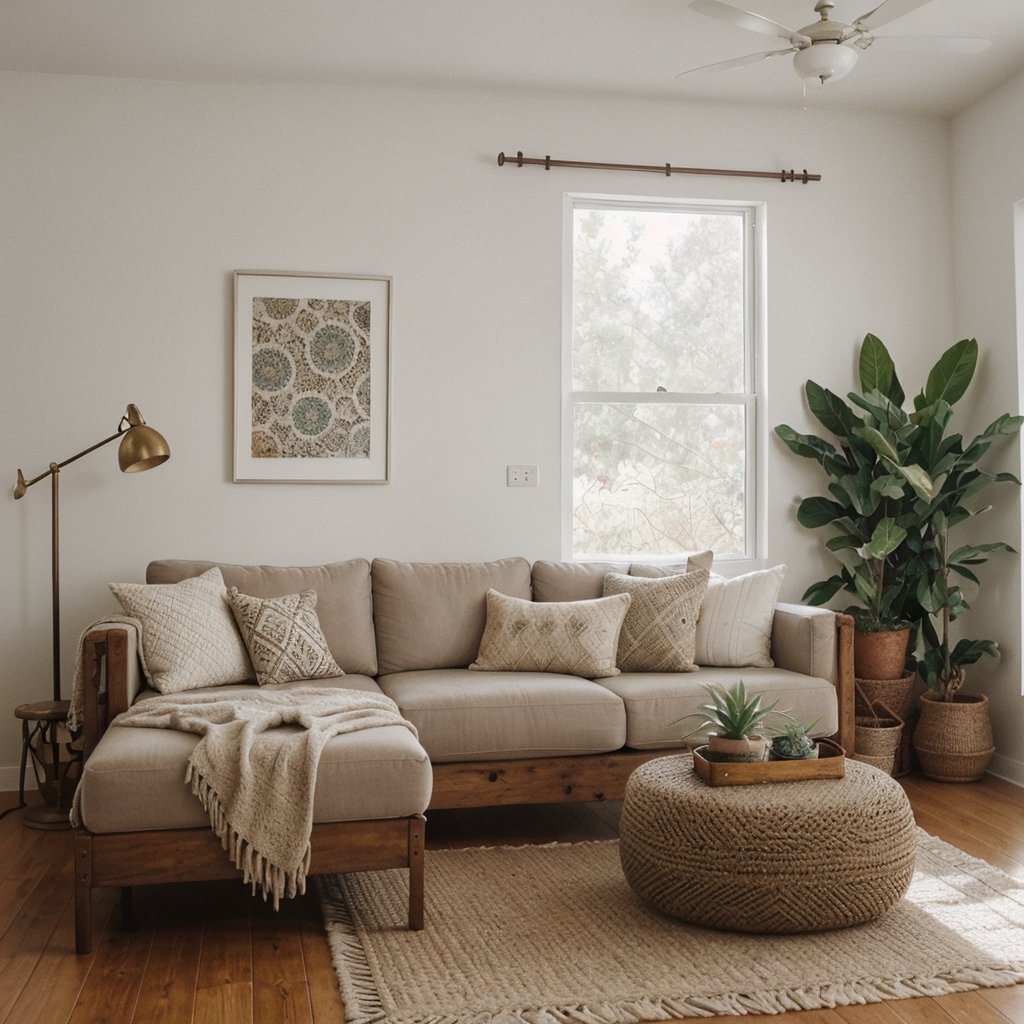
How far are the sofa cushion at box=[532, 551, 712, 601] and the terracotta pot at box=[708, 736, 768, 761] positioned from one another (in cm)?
138

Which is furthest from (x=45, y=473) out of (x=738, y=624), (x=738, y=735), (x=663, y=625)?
(x=738, y=735)

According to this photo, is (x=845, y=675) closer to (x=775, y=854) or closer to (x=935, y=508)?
(x=935, y=508)

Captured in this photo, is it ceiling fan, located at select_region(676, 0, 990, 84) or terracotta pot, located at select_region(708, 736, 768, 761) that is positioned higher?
ceiling fan, located at select_region(676, 0, 990, 84)

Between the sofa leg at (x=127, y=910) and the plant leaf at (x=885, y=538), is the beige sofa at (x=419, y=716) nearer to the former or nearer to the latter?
the sofa leg at (x=127, y=910)

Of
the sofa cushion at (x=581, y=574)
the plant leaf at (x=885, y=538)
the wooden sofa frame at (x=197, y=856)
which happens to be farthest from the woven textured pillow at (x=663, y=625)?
the wooden sofa frame at (x=197, y=856)

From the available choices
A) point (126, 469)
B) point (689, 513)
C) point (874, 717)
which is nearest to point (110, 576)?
point (126, 469)

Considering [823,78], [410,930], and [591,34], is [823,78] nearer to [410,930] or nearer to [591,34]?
[591,34]

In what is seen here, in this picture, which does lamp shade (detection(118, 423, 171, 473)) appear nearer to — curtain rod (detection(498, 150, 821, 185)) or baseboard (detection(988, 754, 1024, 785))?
curtain rod (detection(498, 150, 821, 185))

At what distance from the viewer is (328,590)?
393cm

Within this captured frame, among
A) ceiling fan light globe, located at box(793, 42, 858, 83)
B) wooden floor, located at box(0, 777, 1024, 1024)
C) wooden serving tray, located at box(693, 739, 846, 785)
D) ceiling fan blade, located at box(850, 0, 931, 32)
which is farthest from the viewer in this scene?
ceiling fan light globe, located at box(793, 42, 858, 83)

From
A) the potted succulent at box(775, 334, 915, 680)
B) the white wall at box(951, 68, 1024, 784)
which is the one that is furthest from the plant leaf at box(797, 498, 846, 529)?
the white wall at box(951, 68, 1024, 784)

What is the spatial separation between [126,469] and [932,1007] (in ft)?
9.94

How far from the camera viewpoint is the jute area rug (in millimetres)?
2359

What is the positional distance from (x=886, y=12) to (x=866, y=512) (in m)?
2.02
